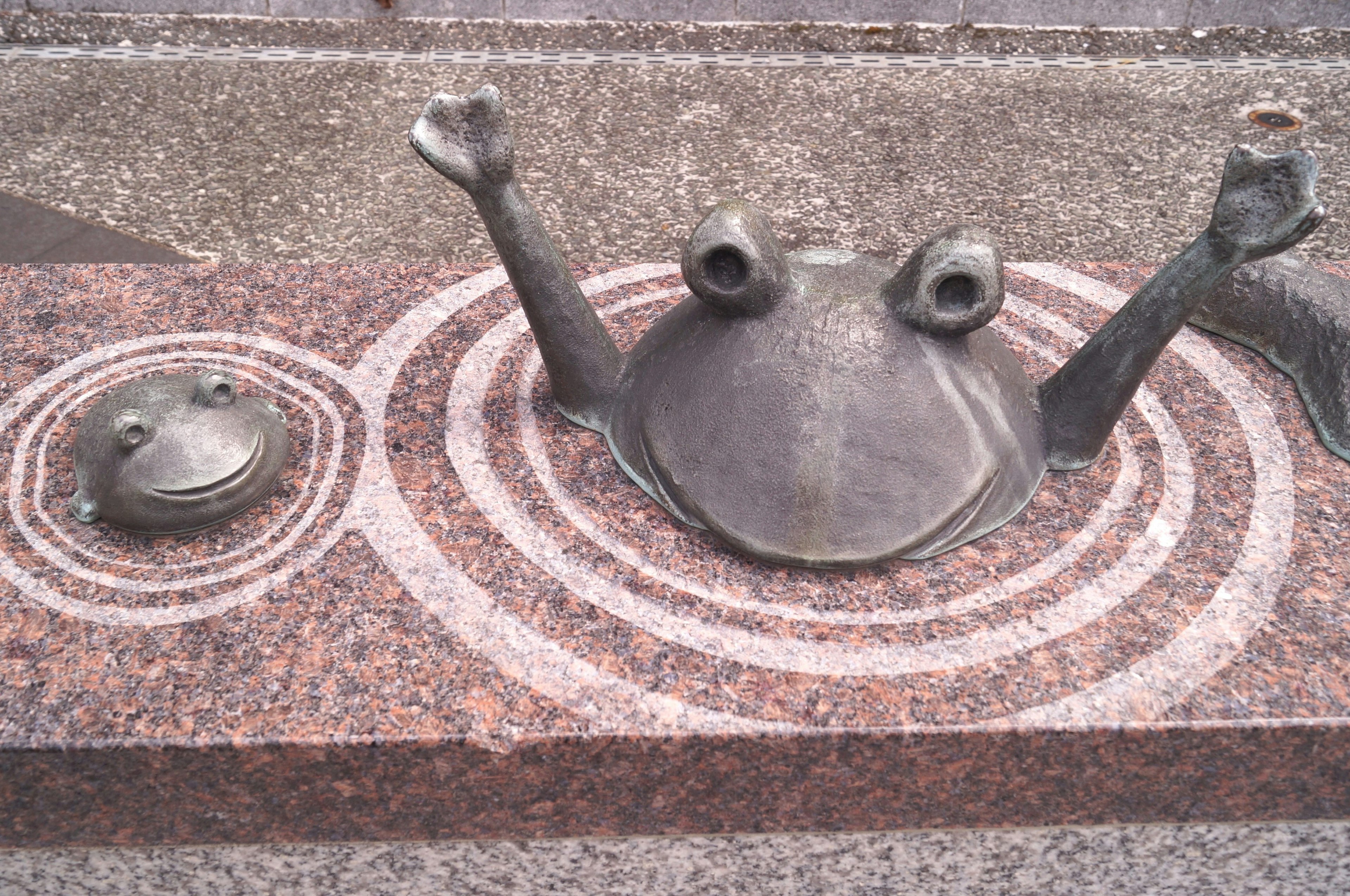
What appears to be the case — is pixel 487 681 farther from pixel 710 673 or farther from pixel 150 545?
pixel 150 545

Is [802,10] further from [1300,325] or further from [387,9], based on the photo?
[1300,325]

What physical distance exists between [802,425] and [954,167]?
102 inches

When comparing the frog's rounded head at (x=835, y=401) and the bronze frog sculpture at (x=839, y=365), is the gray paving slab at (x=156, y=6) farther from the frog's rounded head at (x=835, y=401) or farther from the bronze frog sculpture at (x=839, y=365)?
the frog's rounded head at (x=835, y=401)

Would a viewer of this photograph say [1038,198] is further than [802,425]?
Yes

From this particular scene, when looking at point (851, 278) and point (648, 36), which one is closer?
point (851, 278)

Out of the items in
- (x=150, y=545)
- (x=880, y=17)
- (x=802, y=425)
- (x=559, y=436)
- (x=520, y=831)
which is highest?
(x=880, y=17)

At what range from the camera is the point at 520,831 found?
1562 millimetres

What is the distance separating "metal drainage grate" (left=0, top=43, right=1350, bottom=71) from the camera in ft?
14.3

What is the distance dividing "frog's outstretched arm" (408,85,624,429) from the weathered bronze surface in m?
0.53

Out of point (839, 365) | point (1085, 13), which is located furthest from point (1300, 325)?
point (1085, 13)

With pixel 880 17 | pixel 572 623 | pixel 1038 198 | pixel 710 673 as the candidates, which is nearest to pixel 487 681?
pixel 572 623

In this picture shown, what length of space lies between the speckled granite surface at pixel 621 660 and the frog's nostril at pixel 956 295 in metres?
0.43

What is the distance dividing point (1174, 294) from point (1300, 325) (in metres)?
0.73

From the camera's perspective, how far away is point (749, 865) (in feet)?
5.57
